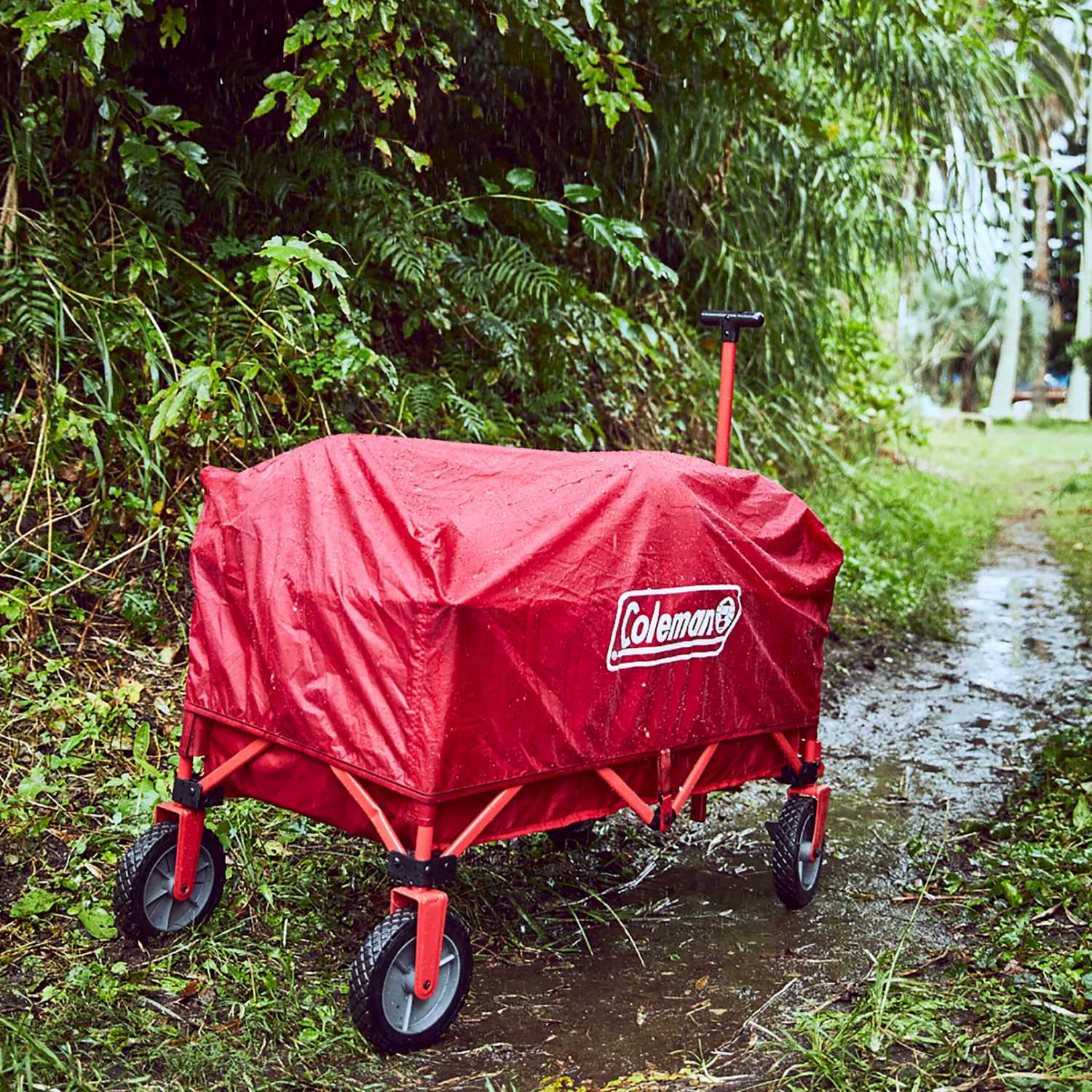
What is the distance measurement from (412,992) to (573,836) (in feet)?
4.63

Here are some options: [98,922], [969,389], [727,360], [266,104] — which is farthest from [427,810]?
[969,389]

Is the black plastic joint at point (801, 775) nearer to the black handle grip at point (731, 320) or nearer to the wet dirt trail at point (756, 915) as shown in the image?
the wet dirt trail at point (756, 915)

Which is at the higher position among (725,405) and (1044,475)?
(725,405)

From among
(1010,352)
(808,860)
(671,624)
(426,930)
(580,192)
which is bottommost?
(1010,352)

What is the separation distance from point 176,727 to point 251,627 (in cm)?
120

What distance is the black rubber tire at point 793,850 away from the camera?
3.42m

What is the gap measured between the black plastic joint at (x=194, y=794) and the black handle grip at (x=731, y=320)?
1982mm

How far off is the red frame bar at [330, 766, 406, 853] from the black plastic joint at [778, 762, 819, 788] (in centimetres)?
142

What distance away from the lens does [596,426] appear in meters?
5.82

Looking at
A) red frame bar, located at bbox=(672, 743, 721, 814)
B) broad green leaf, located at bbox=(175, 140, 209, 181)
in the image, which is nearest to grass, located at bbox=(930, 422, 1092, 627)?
red frame bar, located at bbox=(672, 743, 721, 814)

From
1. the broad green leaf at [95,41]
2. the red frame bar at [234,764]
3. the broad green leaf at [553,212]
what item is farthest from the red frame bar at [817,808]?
the broad green leaf at [95,41]

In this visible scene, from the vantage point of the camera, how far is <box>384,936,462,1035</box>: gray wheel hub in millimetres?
2510

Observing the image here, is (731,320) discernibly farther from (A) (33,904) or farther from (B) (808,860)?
(A) (33,904)

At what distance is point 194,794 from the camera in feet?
9.60
